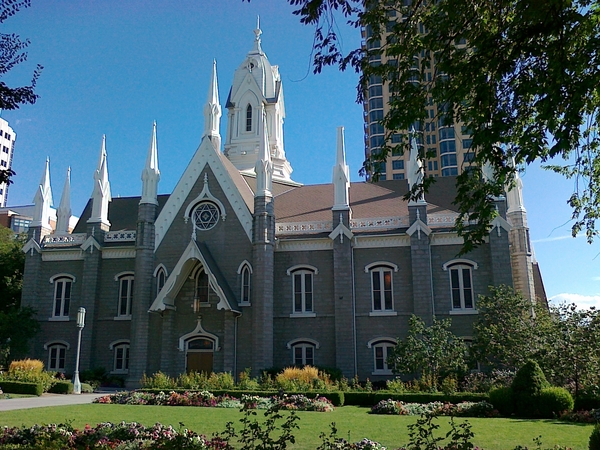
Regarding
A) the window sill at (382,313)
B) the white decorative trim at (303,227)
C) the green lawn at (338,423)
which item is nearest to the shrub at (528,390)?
the green lawn at (338,423)

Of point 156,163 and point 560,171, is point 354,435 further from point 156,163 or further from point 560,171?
point 156,163

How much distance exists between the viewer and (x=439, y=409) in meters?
19.0

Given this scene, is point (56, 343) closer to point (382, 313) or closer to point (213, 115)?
point (213, 115)

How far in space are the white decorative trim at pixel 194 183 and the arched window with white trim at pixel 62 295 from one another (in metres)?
6.93

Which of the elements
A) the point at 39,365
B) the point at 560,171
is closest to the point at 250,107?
the point at 39,365

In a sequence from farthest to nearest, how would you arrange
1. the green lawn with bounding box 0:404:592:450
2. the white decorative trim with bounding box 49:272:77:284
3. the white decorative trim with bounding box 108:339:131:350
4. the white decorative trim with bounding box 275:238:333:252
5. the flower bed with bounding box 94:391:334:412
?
the white decorative trim with bounding box 49:272:77:284 < the white decorative trim with bounding box 108:339:131:350 < the white decorative trim with bounding box 275:238:333:252 < the flower bed with bounding box 94:391:334:412 < the green lawn with bounding box 0:404:592:450

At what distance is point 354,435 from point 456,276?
1959 cm

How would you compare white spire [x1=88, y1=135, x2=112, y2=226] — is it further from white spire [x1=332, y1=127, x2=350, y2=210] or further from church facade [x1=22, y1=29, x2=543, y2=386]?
white spire [x1=332, y1=127, x2=350, y2=210]

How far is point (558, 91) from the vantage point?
26.4 ft

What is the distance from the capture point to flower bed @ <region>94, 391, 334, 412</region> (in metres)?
20.3

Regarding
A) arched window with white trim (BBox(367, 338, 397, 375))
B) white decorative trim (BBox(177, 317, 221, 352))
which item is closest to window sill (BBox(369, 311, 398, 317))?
arched window with white trim (BBox(367, 338, 397, 375))

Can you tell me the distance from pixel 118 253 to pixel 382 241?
16629 millimetres

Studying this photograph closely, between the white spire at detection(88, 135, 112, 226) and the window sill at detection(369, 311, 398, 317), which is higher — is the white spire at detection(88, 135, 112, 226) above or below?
above

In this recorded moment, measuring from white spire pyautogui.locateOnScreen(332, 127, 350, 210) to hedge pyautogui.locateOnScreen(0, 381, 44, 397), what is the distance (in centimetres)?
1790
